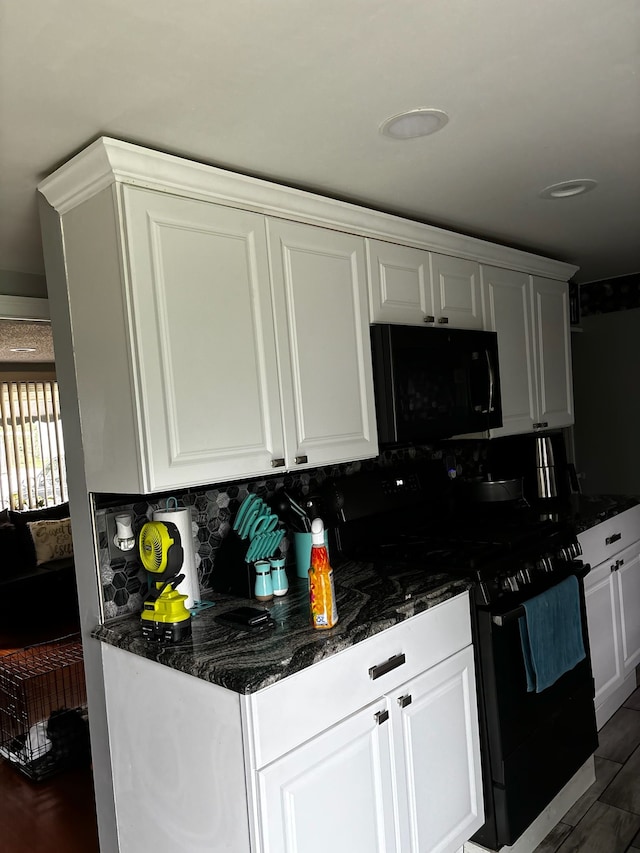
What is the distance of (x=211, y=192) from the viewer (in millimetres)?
1925

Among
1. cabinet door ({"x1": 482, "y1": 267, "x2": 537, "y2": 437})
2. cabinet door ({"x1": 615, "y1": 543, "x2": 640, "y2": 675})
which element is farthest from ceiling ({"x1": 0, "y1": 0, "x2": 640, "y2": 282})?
cabinet door ({"x1": 615, "y1": 543, "x2": 640, "y2": 675})

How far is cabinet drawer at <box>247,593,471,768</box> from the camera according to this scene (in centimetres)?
151

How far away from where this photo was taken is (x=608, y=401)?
4.46 metres

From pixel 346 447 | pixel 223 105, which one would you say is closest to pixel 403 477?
pixel 346 447

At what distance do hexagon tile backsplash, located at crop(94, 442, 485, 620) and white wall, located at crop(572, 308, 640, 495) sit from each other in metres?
2.33

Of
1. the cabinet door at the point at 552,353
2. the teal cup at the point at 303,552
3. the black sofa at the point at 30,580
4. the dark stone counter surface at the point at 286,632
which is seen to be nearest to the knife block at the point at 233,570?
the dark stone counter surface at the point at 286,632

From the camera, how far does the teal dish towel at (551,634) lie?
2178mm

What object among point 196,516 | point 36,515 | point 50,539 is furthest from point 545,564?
point 36,515

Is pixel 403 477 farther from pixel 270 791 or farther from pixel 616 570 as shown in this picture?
pixel 270 791

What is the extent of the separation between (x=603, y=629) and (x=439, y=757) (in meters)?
1.27

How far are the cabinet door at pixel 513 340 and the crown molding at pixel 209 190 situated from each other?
48 centimetres

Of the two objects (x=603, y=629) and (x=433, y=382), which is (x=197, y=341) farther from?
(x=603, y=629)

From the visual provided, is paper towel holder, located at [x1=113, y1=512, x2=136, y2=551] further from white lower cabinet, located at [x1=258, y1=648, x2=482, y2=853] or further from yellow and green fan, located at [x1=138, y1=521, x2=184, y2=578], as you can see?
white lower cabinet, located at [x1=258, y1=648, x2=482, y2=853]

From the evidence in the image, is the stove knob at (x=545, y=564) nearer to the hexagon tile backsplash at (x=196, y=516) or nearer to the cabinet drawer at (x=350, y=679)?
the cabinet drawer at (x=350, y=679)
